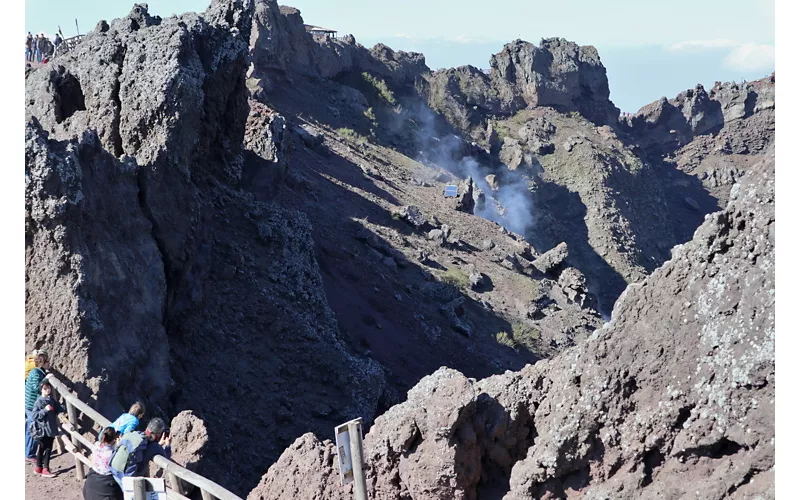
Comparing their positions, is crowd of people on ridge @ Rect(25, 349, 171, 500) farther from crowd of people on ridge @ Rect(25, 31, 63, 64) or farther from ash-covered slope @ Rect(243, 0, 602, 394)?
Answer: crowd of people on ridge @ Rect(25, 31, 63, 64)

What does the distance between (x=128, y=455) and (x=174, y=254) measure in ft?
18.2

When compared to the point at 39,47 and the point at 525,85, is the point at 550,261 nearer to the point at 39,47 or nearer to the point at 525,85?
the point at 39,47

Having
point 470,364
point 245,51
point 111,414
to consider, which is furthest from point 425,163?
point 111,414

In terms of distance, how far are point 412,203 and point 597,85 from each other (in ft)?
90.5

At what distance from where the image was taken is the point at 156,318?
472 inches

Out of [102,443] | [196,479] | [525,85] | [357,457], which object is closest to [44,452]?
[102,443]

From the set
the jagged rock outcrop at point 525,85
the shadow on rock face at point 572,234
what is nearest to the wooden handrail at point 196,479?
the shadow on rock face at point 572,234

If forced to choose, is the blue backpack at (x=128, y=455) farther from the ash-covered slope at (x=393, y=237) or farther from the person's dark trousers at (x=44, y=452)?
the ash-covered slope at (x=393, y=237)

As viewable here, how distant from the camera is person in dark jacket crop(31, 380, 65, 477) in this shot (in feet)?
30.6

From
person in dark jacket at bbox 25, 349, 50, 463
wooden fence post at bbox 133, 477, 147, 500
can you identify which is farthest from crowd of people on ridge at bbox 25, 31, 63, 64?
wooden fence post at bbox 133, 477, 147, 500

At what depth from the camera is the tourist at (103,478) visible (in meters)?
8.00

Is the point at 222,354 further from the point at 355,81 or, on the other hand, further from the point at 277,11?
the point at 355,81

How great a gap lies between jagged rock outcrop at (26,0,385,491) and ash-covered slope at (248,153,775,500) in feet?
10.3

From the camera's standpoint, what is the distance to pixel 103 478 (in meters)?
8.02
